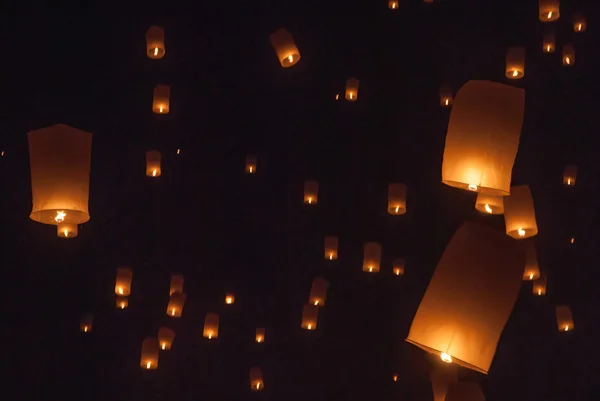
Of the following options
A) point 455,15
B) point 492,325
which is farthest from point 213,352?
point 492,325

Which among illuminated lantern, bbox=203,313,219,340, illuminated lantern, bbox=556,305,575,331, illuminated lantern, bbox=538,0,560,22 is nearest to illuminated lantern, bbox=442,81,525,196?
illuminated lantern, bbox=538,0,560,22

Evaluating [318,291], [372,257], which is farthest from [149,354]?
[372,257]

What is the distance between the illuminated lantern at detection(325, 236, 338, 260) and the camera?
5.88 metres

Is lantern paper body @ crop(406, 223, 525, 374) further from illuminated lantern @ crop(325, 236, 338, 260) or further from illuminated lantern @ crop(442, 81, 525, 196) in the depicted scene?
illuminated lantern @ crop(325, 236, 338, 260)

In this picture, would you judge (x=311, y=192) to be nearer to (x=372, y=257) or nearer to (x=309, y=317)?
(x=372, y=257)

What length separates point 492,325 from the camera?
2020mm

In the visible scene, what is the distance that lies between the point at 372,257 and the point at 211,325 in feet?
4.04

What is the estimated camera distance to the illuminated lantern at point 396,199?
17.7ft

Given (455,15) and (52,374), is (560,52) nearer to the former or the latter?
(455,15)

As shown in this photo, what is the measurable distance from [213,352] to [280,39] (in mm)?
2349

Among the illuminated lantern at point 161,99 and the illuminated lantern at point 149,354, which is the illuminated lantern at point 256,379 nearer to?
the illuminated lantern at point 149,354

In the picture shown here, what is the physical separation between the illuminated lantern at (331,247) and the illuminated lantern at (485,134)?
3.50 metres

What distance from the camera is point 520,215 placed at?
381cm

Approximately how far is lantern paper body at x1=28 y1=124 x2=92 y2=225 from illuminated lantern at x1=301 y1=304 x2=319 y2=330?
9.74 ft
